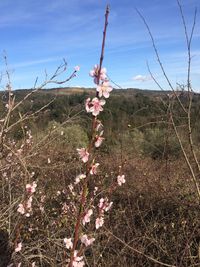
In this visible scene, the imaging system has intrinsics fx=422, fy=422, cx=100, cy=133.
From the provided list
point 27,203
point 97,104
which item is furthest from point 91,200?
point 97,104

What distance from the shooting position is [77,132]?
760 inches

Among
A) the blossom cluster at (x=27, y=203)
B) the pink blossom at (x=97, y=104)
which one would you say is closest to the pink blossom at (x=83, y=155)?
the pink blossom at (x=97, y=104)

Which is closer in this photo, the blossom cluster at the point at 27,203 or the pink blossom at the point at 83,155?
the pink blossom at the point at 83,155

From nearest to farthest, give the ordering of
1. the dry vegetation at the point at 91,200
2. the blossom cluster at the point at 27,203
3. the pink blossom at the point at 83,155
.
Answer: the pink blossom at the point at 83,155
the blossom cluster at the point at 27,203
the dry vegetation at the point at 91,200

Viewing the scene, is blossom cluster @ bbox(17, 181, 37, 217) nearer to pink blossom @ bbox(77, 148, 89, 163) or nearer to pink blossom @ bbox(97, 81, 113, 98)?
pink blossom @ bbox(77, 148, 89, 163)

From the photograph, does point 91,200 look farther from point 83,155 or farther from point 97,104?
point 97,104

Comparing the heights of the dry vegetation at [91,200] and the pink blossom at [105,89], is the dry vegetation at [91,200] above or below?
below

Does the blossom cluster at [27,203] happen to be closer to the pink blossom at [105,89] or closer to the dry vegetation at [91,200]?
the dry vegetation at [91,200]

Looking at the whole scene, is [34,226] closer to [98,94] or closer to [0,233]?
[0,233]

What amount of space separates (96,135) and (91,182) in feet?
24.1

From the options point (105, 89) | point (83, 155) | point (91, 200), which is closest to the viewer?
point (105, 89)

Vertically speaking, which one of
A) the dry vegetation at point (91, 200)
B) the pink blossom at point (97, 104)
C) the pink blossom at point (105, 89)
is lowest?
the dry vegetation at point (91, 200)

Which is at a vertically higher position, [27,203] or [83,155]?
[83,155]

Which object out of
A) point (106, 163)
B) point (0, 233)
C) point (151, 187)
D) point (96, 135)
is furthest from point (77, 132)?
A: point (96, 135)
